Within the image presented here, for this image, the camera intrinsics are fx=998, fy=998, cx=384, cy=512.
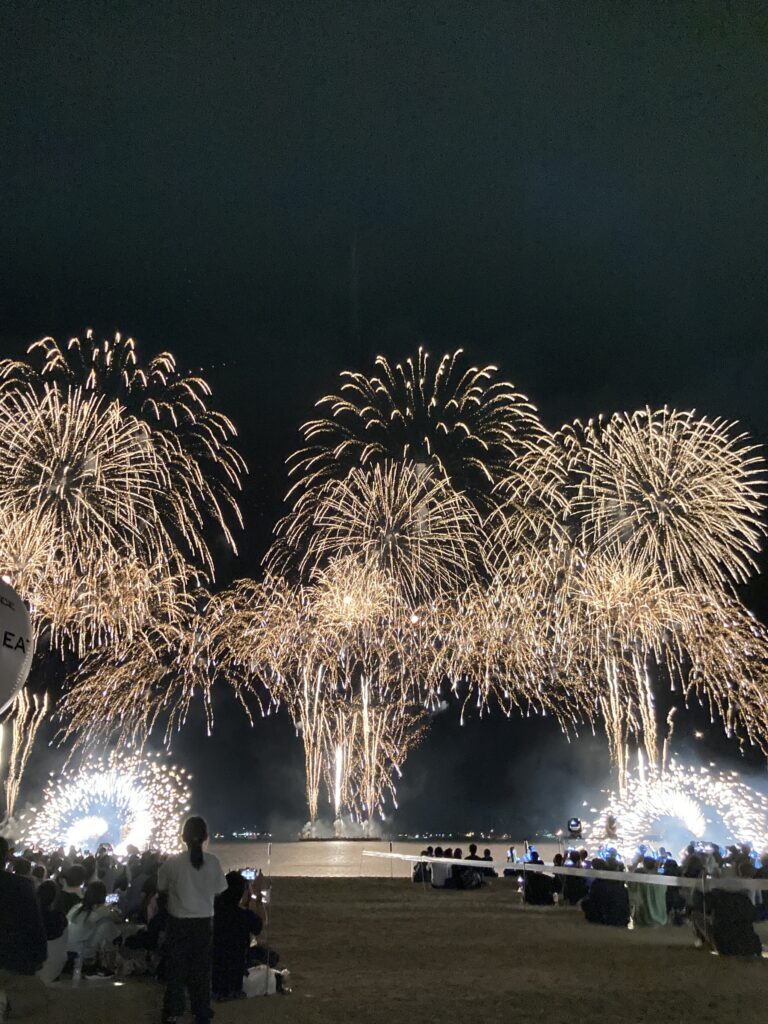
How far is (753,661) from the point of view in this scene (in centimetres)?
3603

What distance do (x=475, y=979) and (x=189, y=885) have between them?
14.5 ft

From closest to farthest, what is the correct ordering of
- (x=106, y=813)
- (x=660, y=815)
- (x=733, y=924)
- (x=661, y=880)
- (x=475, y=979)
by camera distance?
(x=475, y=979)
(x=733, y=924)
(x=661, y=880)
(x=660, y=815)
(x=106, y=813)

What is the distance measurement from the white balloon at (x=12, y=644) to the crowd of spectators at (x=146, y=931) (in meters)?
1.31

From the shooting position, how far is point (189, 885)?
8.41m

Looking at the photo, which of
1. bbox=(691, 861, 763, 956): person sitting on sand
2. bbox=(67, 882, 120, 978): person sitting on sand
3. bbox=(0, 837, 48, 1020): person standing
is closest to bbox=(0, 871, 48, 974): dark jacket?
bbox=(0, 837, 48, 1020): person standing

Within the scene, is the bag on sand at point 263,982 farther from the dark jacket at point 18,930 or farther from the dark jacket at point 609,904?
the dark jacket at point 609,904

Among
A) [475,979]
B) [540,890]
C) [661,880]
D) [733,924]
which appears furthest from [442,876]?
[475,979]

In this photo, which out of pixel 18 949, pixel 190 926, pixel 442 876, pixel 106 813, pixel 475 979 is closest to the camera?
pixel 18 949

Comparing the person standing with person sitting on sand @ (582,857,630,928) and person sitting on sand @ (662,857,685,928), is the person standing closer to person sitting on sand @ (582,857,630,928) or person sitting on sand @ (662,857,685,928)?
person sitting on sand @ (582,857,630,928)

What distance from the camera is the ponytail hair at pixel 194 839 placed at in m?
8.55

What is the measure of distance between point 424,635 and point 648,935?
2365cm

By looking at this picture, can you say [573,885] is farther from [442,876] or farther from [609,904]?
[442,876]

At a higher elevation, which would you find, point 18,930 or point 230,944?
point 18,930

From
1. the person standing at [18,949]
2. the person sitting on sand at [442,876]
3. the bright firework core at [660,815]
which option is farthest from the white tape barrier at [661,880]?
the bright firework core at [660,815]
